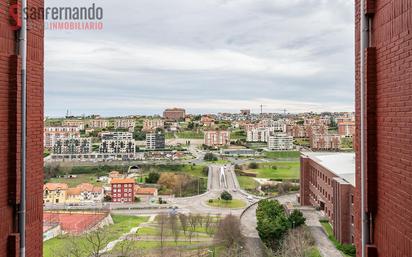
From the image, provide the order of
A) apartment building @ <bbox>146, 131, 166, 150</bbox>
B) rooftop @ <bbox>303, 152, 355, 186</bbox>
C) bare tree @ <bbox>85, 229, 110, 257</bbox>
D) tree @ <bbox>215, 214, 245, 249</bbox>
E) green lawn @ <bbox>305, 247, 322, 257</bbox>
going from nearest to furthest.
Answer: bare tree @ <bbox>85, 229, 110, 257</bbox> < green lawn @ <bbox>305, 247, 322, 257</bbox> < tree @ <bbox>215, 214, 245, 249</bbox> < rooftop @ <bbox>303, 152, 355, 186</bbox> < apartment building @ <bbox>146, 131, 166, 150</bbox>

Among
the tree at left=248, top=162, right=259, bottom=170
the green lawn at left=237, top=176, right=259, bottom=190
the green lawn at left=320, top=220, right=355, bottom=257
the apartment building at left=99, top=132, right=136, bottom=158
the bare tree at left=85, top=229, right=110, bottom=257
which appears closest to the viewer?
the bare tree at left=85, top=229, right=110, bottom=257

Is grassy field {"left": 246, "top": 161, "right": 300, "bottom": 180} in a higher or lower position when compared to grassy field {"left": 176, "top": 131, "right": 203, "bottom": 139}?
lower

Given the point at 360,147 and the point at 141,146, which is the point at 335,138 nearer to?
the point at 141,146

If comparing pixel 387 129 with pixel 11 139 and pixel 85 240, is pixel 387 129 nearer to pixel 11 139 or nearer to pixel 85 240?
pixel 11 139

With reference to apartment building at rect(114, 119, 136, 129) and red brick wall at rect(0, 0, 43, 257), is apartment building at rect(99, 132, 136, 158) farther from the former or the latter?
red brick wall at rect(0, 0, 43, 257)

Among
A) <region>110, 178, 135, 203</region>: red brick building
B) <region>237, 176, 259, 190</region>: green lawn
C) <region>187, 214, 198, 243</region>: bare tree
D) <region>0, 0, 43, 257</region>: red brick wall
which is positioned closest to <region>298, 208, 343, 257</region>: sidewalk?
<region>187, 214, 198, 243</region>: bare tree

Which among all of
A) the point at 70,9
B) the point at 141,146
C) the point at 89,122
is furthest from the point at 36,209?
the point at 89,122

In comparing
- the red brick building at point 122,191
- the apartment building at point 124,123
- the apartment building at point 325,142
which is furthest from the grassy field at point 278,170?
the apartment building at point 124,123
